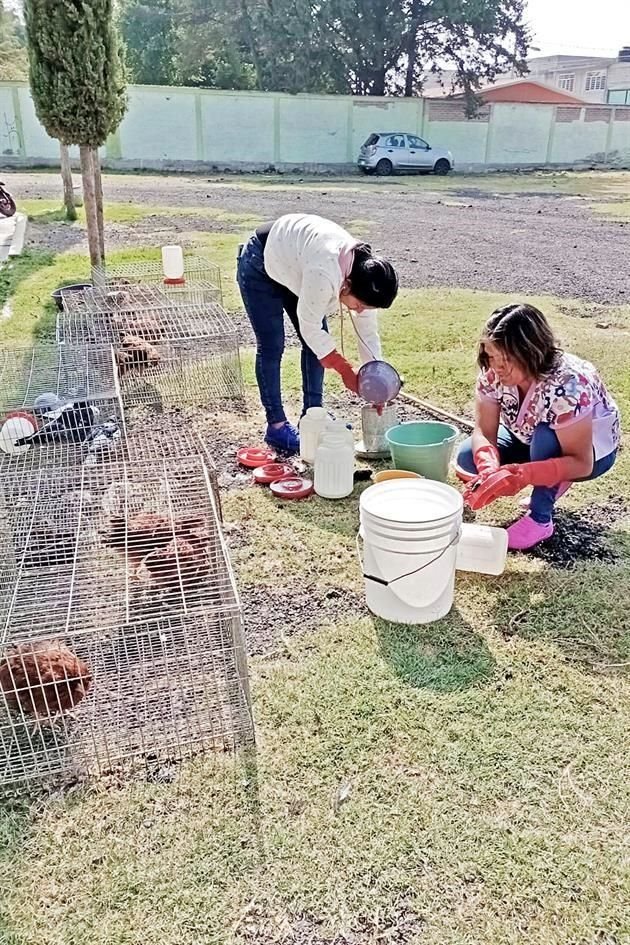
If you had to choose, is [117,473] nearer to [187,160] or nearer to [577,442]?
[577,442]

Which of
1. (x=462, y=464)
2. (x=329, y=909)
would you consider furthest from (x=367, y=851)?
(x=462, y=464)

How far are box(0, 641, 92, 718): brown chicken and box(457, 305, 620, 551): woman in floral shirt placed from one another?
5.10 feet

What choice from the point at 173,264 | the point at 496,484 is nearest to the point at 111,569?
the point at 496,484

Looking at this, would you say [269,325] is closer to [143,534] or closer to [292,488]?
[292,488]

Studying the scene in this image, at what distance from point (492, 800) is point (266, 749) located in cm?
65

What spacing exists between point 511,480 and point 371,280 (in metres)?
1.09

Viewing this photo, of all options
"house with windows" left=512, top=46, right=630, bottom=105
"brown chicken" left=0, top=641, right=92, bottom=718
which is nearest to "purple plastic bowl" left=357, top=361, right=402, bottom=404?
"brown chicken" left=0, top=641, right=92, bottom=718

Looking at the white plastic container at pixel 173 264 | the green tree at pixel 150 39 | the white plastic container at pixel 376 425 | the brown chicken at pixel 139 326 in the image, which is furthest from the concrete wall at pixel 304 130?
the white plastic container at pixel 376 425

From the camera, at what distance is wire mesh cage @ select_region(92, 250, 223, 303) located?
5.73m

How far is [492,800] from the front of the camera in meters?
1.97

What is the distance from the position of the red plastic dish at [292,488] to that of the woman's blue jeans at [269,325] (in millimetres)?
536

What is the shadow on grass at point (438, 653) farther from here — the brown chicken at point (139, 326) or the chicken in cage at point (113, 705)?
the brown chicken at point (139, 326)

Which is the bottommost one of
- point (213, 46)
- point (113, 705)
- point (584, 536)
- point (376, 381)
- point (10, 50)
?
point (584, 536)

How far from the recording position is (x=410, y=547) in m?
2.47
